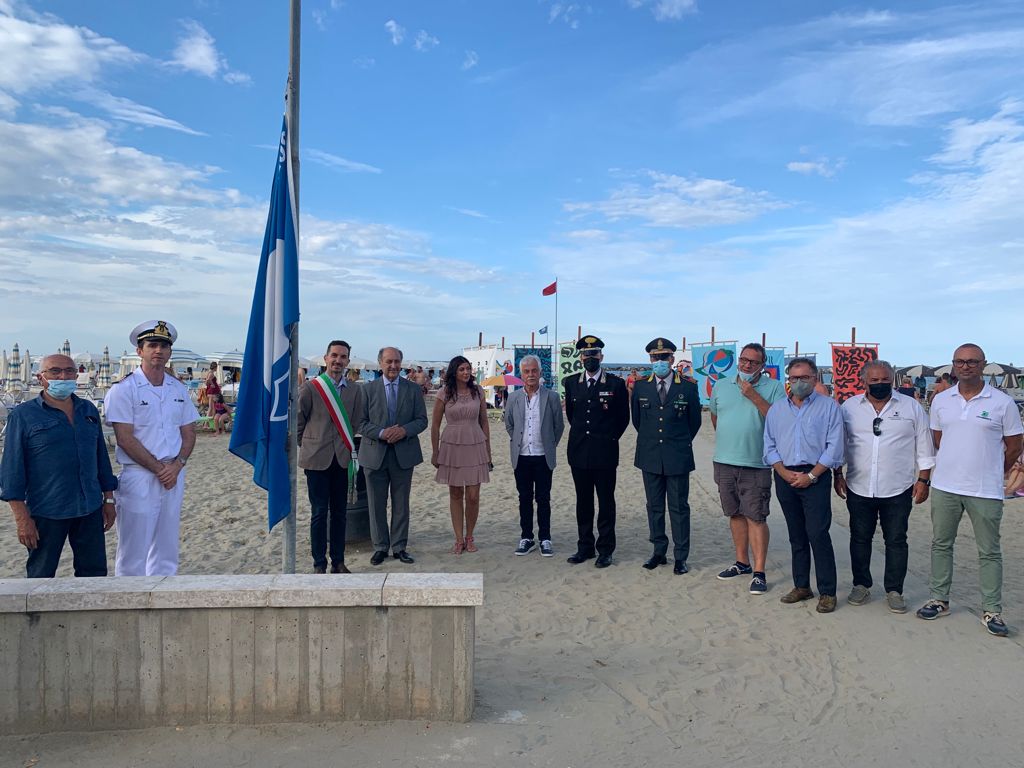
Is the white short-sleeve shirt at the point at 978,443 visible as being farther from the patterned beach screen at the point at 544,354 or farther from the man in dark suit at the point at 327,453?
the patterned beach screen at the point at 544,354

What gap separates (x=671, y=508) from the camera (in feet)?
21.6

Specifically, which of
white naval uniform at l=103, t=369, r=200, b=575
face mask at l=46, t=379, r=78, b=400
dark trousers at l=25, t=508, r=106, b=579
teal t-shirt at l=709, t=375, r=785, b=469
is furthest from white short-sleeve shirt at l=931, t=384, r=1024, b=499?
face mask at l=46, t=379, r=78, b=400

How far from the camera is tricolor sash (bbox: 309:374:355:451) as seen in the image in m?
6.31

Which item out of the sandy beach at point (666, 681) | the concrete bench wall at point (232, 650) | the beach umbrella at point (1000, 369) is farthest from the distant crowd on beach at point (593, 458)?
the beach umbrella at point (1000, 369)

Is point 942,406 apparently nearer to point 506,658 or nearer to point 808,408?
point 808,408

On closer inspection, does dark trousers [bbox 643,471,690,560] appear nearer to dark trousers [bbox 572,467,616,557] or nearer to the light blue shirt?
dark trousers [bbox 572,467,616,557]

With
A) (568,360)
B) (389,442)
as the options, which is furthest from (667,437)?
(568,360)

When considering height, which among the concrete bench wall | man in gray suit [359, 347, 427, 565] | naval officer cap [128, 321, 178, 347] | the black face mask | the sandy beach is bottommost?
the sandy beach

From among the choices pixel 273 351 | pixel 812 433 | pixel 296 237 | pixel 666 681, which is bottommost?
pixel 666 681

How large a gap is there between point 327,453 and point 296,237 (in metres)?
1.99

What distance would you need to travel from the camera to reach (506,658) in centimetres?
471

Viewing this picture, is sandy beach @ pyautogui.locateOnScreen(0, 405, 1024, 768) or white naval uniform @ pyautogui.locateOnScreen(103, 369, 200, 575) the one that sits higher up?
white naval uniform @ pyautogui.locateOnScreen(103, 369, 200, 575)

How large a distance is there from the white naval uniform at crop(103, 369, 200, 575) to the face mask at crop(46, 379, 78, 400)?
0.95 ft

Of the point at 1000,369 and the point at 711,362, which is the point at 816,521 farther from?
the point at 1000,369
